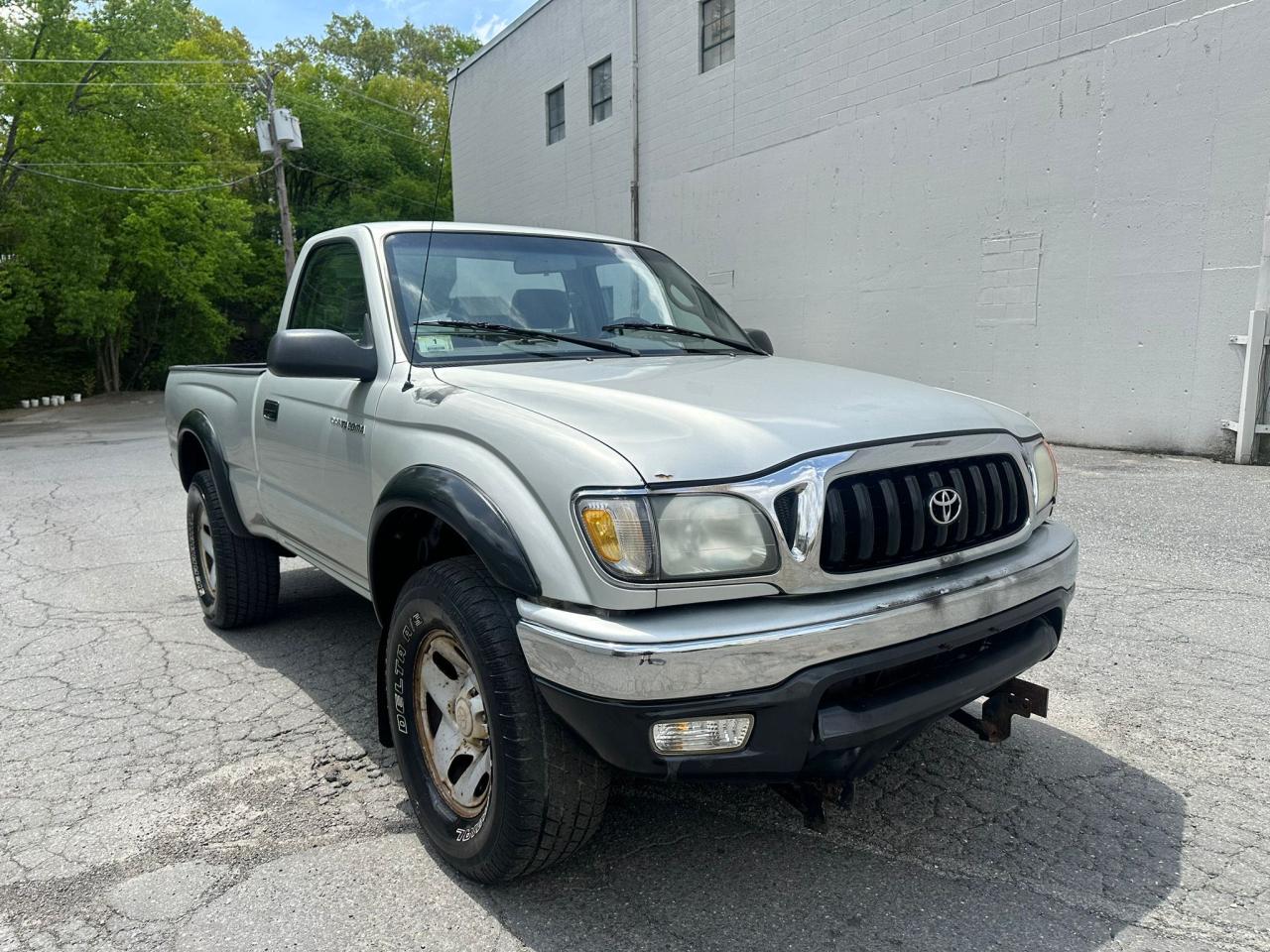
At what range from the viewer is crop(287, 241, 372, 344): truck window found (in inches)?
139

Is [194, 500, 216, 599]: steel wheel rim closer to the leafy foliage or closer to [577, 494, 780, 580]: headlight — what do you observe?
[577, 494, 780, 580]: headlight

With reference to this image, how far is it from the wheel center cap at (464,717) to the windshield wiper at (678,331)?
159 centimetres

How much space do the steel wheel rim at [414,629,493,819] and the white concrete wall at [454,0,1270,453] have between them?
9.15 m

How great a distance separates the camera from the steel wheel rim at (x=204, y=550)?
4.82 m

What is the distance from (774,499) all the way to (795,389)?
694 mm

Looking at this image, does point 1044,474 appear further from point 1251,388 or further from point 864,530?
point 1251,388

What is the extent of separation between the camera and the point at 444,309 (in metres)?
3.33

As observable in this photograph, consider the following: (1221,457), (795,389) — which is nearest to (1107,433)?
(1221,457)

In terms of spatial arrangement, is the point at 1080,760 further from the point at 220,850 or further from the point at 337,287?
the point at 337,287

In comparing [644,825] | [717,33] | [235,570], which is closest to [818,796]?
[644,825]

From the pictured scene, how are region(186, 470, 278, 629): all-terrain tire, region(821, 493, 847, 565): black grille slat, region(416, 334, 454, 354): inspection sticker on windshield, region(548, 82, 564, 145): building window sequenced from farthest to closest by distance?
1. region(548, 82, 564, 145): building window
2. region(186, 470, 278, 629): all-terrain tire
3. region(416, 334, 454, 354): inspection sticker on windshield
4. region(821, 493, 847, 565): black grille slat

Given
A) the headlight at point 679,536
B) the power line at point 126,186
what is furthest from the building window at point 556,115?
the headlight at point 679,536

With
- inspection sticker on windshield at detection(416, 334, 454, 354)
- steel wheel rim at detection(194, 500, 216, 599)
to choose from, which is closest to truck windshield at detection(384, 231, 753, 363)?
inspection sticker on windshield at detection(416, 334, 454, 354)

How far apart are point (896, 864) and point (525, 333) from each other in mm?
2061
